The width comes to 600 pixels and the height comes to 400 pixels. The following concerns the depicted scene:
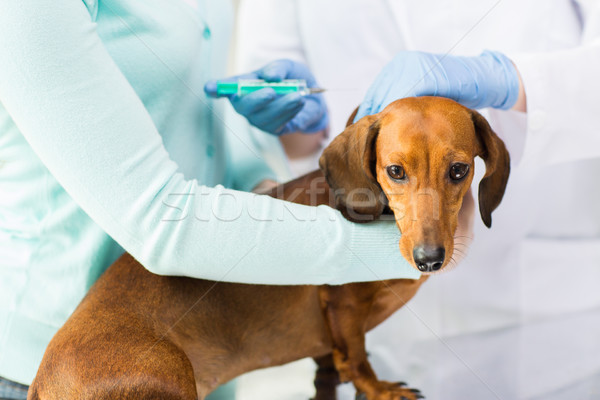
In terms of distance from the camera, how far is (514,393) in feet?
3.21

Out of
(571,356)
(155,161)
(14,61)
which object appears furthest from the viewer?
(571,356)

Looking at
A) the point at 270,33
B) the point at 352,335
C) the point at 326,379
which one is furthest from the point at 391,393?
the point at 270,33

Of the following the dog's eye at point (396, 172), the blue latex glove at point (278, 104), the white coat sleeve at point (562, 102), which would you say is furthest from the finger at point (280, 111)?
the white coat sleeve at point (562, 102)

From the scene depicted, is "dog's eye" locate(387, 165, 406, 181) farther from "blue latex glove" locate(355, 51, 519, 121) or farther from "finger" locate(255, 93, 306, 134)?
"finger" locate(255, 93, 306, 134)

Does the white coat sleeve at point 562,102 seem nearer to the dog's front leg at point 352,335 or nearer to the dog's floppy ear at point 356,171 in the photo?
the dog's floppy ear at point 356,171

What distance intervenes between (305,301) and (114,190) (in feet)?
1.75

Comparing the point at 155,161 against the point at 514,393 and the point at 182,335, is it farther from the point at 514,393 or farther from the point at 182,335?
the point at 514,393

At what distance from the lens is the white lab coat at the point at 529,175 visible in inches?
43.4

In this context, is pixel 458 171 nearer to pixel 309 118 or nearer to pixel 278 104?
pixel 278 104

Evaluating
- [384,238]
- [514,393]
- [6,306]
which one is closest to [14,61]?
[6,306]

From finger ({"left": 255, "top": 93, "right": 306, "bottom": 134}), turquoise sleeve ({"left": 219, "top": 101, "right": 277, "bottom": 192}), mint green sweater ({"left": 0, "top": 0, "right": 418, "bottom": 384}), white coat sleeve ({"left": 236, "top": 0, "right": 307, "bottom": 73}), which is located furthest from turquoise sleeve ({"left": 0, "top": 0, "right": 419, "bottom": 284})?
white coat sleeve ({"left": 236, "top": 0, "right": 307, "bottom": 73})

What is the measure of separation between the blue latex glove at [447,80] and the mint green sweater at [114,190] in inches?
10.7

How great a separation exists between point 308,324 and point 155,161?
55 centimetres

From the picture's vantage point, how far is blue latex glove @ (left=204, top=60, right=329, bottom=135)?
113cm
